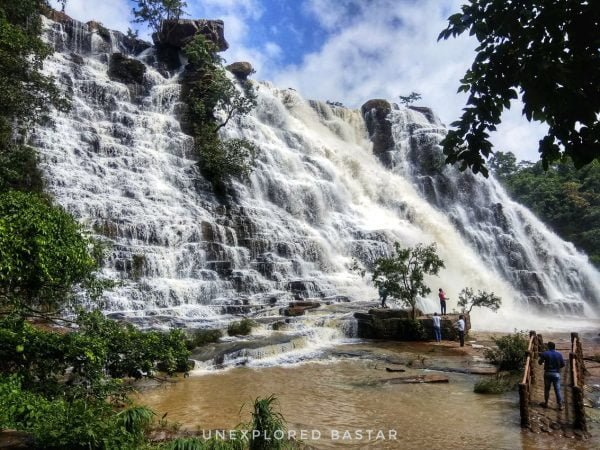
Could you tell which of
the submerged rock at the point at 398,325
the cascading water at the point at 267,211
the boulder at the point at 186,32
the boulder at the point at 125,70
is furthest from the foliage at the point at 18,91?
the boulder at the point at 186,32

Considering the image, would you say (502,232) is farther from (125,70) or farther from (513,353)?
(125,70)

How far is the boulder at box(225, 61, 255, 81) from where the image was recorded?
43916 millimetres

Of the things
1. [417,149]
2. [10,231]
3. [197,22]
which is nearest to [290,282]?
[10,231]

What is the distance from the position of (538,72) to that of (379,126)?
46.6 m

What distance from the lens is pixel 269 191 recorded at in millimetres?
32688

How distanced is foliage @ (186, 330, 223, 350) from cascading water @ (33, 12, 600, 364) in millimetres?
2107

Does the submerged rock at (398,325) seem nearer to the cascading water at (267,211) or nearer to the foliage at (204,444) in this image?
the cascading water at (267,211)

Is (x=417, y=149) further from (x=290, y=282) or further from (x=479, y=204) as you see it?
(x=290, y=282)

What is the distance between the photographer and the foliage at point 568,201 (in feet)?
150

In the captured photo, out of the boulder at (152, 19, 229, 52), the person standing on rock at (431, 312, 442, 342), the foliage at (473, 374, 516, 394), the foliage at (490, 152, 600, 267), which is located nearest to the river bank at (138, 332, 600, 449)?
the foliage at (473, 374, 516, 394)

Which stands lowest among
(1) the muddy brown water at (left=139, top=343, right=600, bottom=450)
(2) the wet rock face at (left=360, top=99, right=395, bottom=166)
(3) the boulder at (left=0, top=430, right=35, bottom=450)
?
(1) the muddy brown water at (left=139, top=343, right=600, bottom=450)

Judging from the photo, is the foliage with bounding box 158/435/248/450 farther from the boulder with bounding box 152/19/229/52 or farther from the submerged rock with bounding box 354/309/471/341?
the boulder with bounding box 152/19/229/52

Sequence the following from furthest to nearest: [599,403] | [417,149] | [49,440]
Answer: [417,149]
[599,403]
[49,440]

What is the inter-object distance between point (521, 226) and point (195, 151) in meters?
27.4
